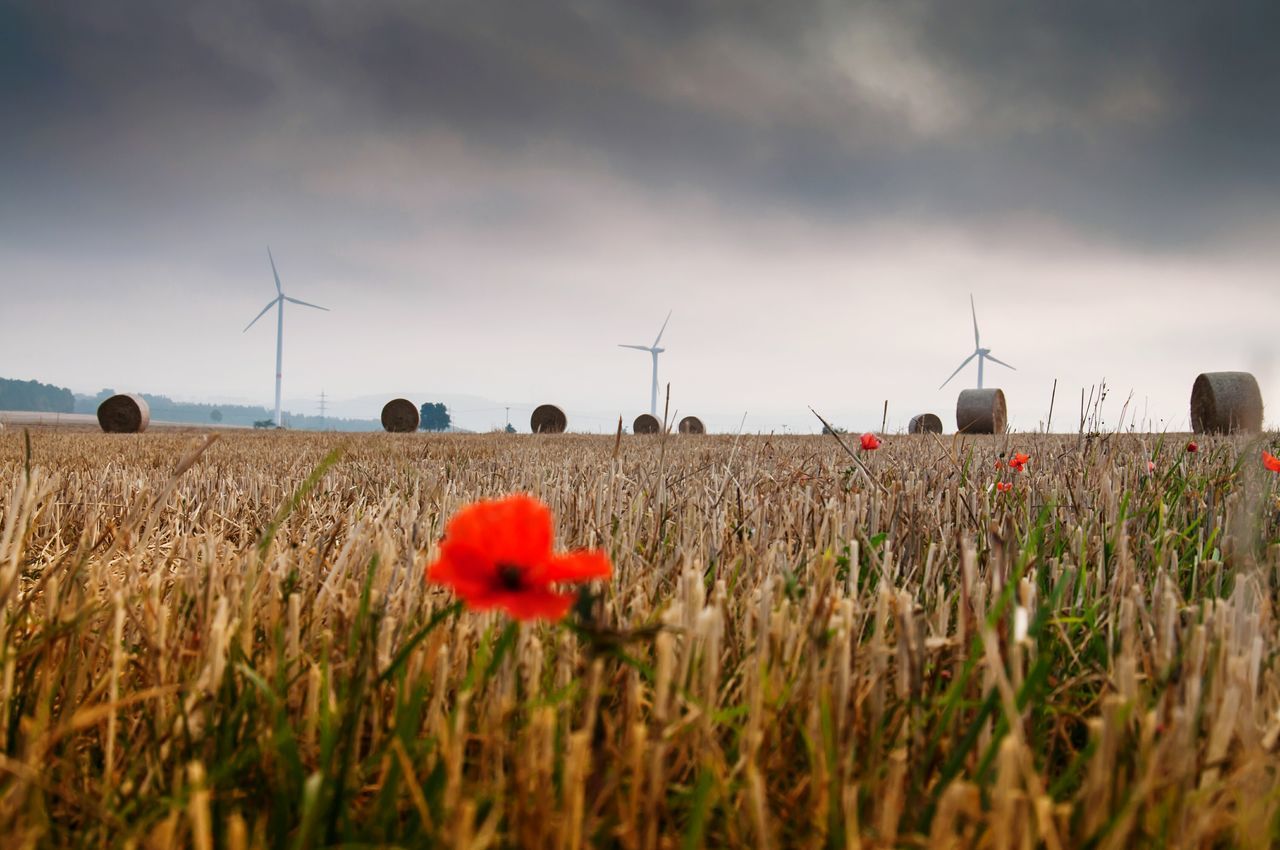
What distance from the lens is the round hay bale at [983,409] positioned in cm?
2003

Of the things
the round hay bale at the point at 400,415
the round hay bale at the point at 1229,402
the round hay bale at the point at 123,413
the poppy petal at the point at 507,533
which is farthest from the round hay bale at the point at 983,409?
the round hay bale at the point at 123,413

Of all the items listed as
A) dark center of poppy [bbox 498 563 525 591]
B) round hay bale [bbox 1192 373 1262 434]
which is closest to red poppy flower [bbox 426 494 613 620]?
dark center of poppy [bbox 498 563 525 591]

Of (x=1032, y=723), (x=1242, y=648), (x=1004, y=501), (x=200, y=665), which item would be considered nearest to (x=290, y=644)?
(x=200, y=665)

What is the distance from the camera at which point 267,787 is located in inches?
40.3

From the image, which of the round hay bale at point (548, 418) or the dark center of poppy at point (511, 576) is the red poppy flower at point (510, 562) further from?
the round hay bale at point (548, 418)

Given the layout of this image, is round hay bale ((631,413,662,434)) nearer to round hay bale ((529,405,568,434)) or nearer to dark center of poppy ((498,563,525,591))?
round hay bale ((529,405,568,434))

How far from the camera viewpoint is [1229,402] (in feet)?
50.5

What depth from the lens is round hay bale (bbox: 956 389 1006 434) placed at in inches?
789

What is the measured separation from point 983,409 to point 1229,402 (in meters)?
5.62

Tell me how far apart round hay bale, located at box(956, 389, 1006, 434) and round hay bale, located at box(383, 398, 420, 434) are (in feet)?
51.8

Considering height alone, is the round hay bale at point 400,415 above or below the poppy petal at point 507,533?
above

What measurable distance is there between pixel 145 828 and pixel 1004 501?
2649mm

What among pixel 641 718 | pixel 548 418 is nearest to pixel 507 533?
pixel 641 718

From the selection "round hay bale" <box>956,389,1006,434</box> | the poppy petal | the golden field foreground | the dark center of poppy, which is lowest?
the golden field foreground
